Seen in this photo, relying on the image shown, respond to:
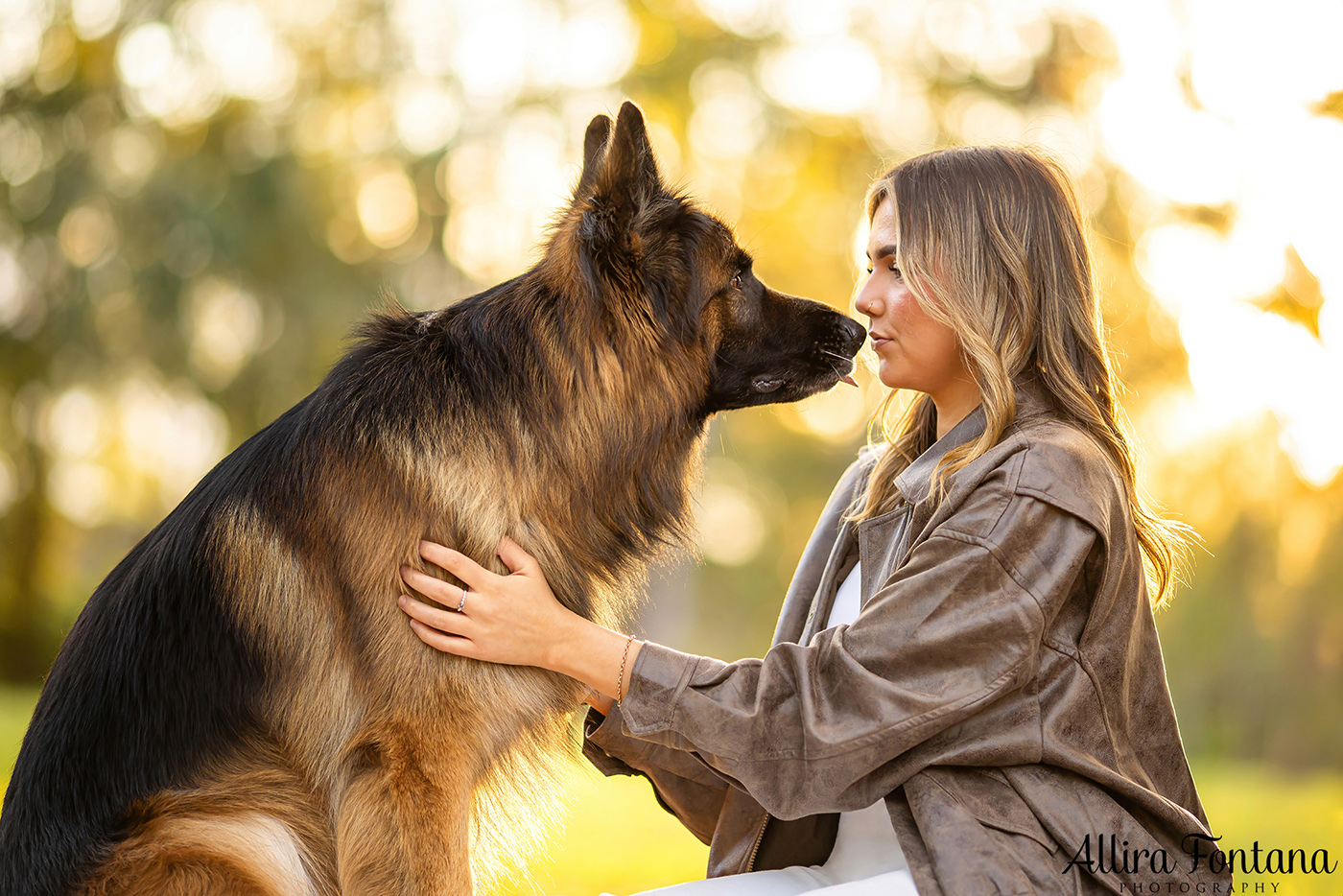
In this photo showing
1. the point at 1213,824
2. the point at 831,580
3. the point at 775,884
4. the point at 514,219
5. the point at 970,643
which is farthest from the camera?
the point at 514,219

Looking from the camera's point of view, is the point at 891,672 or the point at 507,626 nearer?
the point at 891,672

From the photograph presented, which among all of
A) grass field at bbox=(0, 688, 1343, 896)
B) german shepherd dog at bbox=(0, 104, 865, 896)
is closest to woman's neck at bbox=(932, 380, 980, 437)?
german shepherd dog at bbox=(0, 104, 865, 896)

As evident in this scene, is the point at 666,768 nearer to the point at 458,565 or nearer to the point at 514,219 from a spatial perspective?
the point at 458,565

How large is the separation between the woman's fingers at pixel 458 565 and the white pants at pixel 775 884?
0.84 metres

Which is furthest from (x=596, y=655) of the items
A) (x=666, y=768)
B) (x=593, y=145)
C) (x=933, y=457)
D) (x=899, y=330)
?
(x=593, y=145)

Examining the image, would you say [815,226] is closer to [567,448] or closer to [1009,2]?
[1009,2]

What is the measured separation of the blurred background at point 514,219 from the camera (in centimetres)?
786

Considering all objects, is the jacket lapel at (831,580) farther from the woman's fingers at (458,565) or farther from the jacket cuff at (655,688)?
the woman's fingers at (458,565)

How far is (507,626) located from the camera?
92.6 inches

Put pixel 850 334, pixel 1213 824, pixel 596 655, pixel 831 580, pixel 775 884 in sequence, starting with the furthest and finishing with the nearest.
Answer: pixel 1213 824 < pixel 850 334 < pixel 831 580 < pixel 775 884 < pixel 596 655

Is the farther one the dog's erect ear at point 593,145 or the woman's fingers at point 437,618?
the dog's erect ear at point 593,145

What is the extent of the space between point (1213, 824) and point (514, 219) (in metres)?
11.5

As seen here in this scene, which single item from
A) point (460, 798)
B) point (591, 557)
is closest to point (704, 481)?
point (591, 557)

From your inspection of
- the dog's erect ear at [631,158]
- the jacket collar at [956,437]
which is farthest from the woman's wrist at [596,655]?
the dog's erect ear at [631,158]
